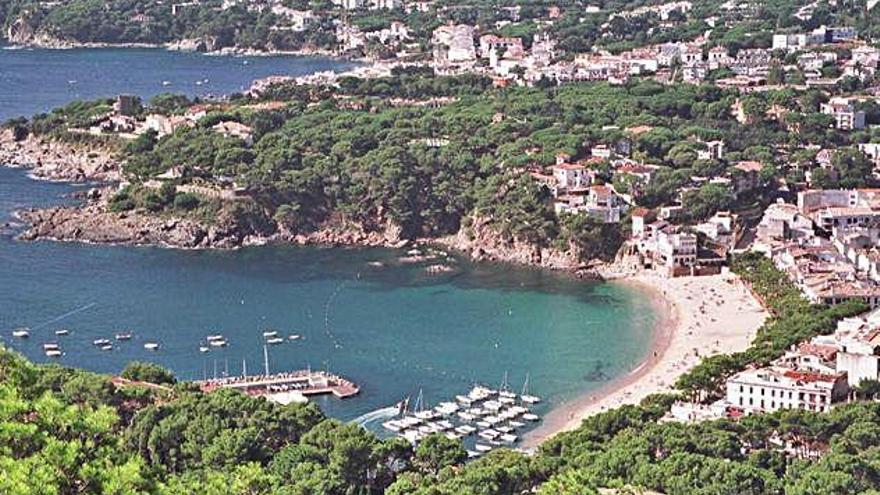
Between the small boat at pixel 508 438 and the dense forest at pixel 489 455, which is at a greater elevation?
the dense forest at pixel 489 455

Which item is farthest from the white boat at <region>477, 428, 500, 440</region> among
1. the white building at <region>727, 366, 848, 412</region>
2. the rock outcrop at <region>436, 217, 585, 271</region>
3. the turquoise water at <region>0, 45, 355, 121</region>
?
the turquoise water at <region>0, 45, 355, 121</region>

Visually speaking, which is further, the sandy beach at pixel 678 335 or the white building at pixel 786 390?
the sandy beach at pixel 678 335

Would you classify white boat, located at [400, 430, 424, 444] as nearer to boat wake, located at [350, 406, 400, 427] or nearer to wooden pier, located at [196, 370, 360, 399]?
boat wake, located at [350, 406, 400, 427]

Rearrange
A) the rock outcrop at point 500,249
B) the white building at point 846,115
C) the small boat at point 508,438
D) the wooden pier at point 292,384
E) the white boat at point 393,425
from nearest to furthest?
1. the small boat at point 508,438
2. the white boat at point 393,425
3. the wooden pier at point 292,384
4. the rock outcrop at point 500,249
5. the white building at point 846,115

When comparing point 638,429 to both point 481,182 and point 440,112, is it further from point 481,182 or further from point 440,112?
point 440,112

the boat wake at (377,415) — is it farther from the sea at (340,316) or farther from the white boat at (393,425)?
the white boat at (393,425)

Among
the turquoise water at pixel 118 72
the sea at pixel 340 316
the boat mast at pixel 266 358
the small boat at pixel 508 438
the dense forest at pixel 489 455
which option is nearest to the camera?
the dense forest at pixel 489 455

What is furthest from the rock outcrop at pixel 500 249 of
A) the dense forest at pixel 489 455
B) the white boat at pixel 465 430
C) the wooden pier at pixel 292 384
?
the dense forest at pixel 489 455
